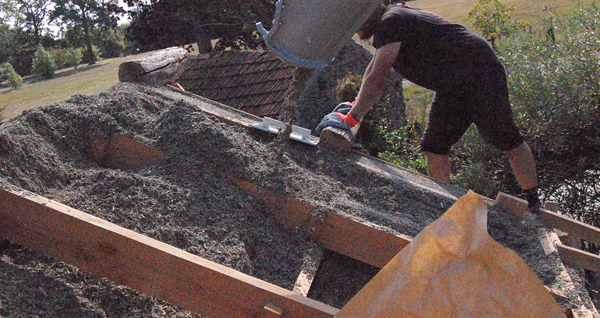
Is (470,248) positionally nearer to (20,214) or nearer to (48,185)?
(20,214)

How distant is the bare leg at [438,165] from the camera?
3498mm

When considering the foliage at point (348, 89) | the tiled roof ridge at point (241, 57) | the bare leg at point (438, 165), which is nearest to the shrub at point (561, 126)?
the bare leg at point (438, 165)

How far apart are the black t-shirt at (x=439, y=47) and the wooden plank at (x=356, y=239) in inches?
49.6

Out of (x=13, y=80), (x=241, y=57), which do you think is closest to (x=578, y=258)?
(x=241, y=57)

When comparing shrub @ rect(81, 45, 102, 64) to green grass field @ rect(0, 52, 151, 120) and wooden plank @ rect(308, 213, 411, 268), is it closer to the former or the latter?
green grass field @ rect(0, 52, 151, 120)

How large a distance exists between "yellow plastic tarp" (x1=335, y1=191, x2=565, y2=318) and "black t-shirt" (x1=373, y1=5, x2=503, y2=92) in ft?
6.01

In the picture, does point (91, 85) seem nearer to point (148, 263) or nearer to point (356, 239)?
point (356, 239)

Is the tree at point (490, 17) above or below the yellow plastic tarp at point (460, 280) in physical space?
above

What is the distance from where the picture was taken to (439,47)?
2.93 m

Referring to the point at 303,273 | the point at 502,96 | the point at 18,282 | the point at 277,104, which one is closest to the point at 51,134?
the point at 18,282

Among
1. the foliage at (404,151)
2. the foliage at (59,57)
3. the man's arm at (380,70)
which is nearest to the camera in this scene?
the man's arm at (380,70)

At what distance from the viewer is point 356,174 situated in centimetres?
280

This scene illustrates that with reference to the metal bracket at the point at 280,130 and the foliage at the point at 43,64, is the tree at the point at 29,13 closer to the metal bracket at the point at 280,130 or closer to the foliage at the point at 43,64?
the foliage at the point at 43,64

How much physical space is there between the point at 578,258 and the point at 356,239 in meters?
1.22
